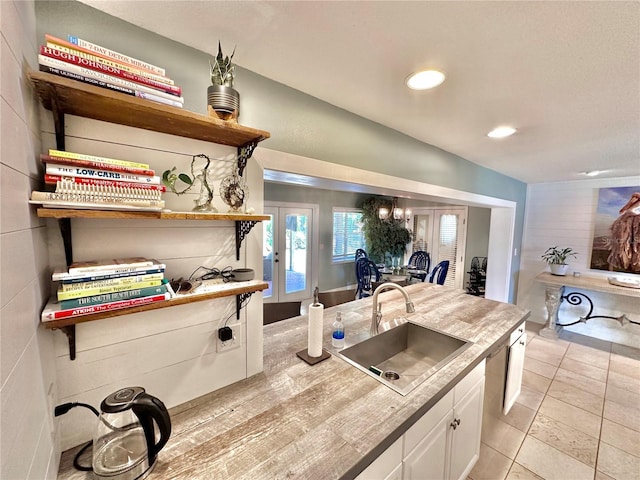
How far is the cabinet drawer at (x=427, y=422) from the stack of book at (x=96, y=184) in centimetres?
130

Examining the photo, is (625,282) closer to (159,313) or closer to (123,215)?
(159,313)

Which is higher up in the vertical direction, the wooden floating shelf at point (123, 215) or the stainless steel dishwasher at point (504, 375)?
the wooden floating shelf at point (123, 215)

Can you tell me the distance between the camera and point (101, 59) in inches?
29.4

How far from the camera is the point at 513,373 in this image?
2.18m

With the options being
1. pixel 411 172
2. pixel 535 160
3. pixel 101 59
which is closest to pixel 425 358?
pixel 411 172

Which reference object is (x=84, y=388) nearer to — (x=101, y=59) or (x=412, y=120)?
(x=101, y=59)

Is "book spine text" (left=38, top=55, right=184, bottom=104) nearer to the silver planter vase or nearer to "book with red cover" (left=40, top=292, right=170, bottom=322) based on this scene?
the silver planter vase

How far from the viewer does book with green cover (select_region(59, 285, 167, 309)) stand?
738 mm

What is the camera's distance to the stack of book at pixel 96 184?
2.28 feet

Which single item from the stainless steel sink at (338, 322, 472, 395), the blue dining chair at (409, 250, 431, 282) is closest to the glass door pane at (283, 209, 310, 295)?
the blue dining chair at (409, 250, 431, 282)

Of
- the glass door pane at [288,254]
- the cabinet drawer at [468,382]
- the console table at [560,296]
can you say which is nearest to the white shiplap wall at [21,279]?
the cabinet drawer at [468,382]

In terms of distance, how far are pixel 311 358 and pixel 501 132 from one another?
208 cm

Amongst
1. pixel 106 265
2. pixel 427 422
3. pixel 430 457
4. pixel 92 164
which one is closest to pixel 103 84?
pixel 92 164

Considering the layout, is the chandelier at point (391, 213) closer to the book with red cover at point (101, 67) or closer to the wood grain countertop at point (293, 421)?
the wood grain countertop at point (293, 421)
